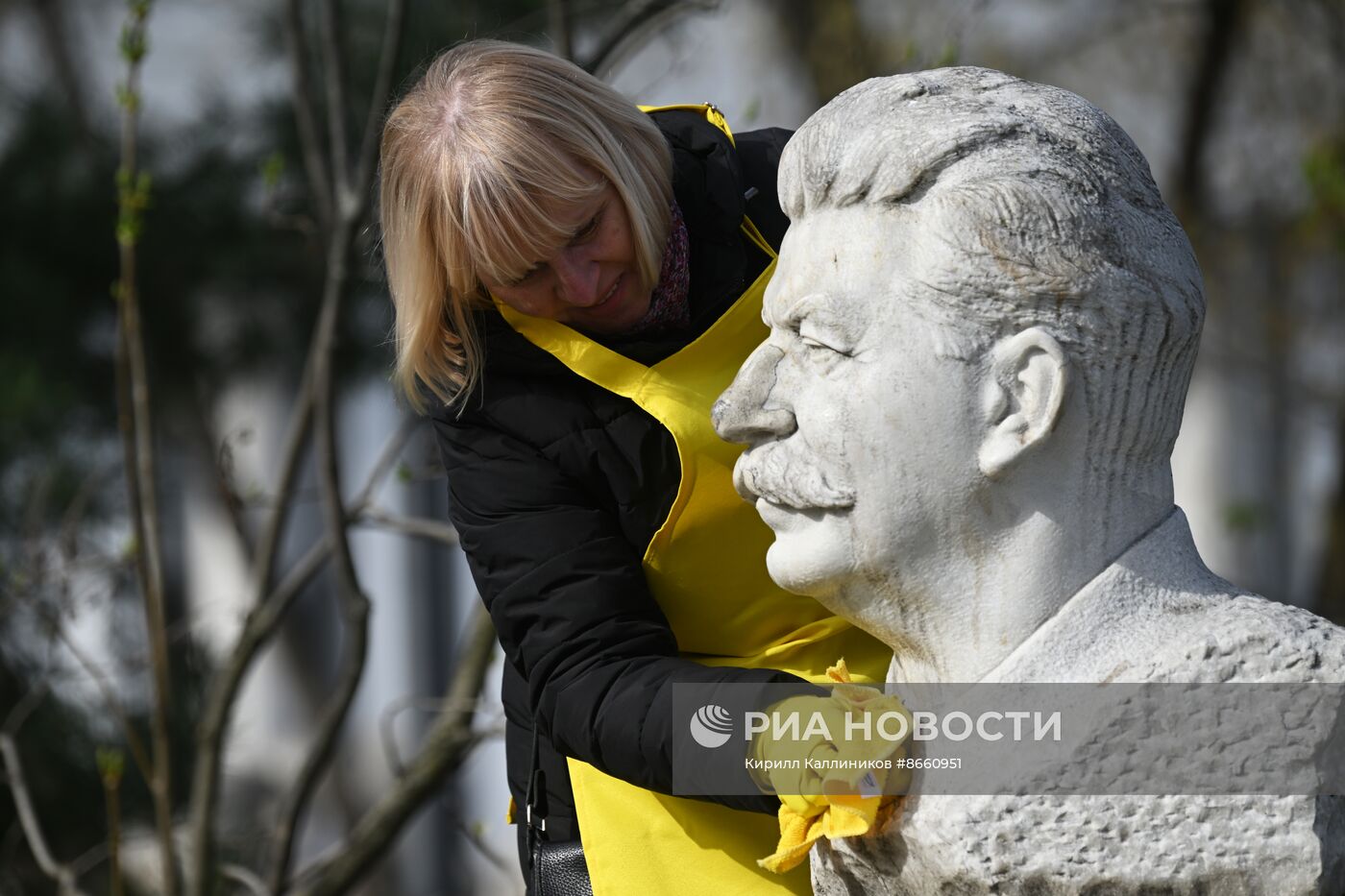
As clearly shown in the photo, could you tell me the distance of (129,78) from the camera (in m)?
2.33

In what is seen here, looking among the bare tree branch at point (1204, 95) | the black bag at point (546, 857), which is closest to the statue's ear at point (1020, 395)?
the black bag at point (546, 857)

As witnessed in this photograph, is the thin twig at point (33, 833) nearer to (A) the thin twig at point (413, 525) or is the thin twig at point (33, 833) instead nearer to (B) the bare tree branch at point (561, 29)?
(A) the thin twig at point (413, 525)

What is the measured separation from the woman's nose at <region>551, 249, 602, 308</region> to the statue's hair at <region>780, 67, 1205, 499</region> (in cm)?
31

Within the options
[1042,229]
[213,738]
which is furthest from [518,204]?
[213,738]

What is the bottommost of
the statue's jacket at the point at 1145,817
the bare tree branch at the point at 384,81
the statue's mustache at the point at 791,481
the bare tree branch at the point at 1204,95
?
the statue's jacket at the point at 1145,817

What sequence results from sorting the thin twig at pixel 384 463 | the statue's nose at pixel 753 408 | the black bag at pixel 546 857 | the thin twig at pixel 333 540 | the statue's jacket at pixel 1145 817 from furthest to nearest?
the thin twig at pixel 384 463
the thin twig at pixel 333 540
the black bag at pixel 546 857
the statue's nose at pixel 753 408
the statue's jacket at pixel 1145 817

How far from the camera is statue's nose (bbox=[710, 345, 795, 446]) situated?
131cm

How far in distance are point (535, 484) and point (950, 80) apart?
57cm

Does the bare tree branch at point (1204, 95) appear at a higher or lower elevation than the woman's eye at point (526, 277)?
higher

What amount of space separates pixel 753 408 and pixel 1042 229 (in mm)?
294

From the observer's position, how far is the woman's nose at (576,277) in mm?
1531

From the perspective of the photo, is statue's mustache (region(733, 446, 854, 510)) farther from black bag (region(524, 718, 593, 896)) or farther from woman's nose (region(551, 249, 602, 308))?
black bag (region(524, 718, 593, 896))

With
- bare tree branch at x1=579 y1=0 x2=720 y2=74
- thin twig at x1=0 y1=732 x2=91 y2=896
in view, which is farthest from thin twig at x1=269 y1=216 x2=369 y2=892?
bare tree branch at x1=579 y1=0 x2=720 y2=74

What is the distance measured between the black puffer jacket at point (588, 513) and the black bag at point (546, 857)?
1 centimetres
